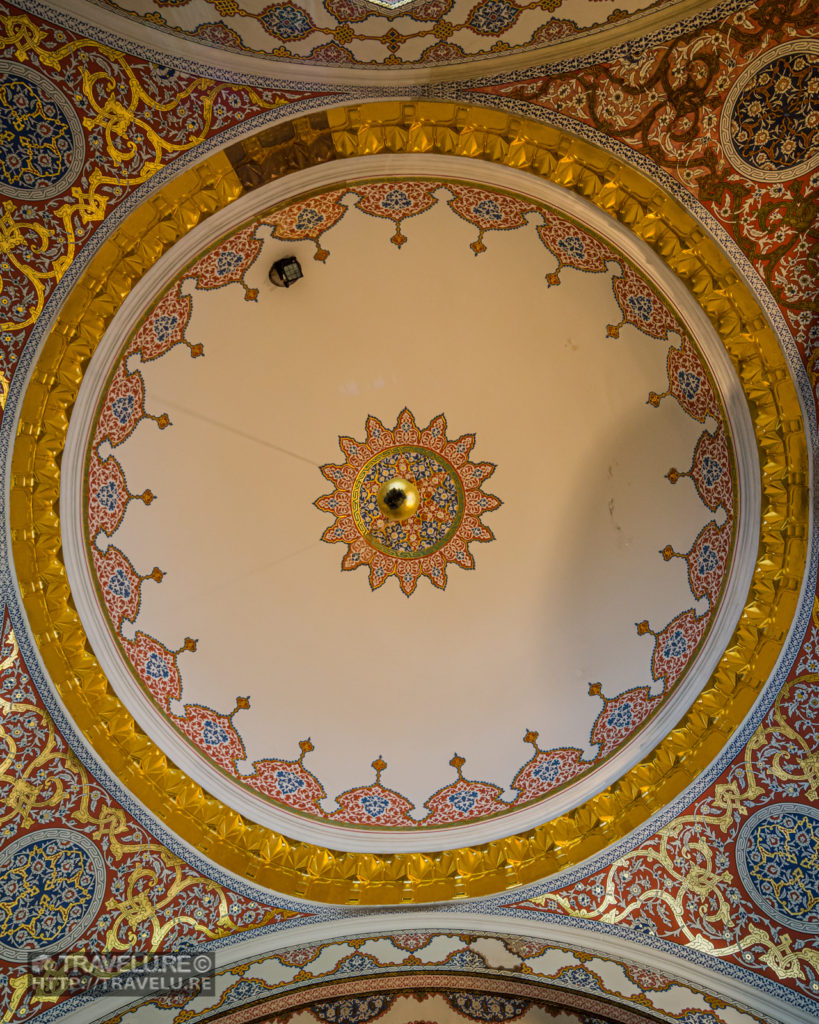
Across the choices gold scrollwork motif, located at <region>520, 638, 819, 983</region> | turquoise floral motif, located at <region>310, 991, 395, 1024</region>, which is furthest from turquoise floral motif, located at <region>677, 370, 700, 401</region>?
turquoise floral motif, located at <region>310, 991, 395, 1024</region>

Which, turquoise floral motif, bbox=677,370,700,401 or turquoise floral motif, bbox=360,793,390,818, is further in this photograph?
turquoise floral motif, bbox=360,793,390,818

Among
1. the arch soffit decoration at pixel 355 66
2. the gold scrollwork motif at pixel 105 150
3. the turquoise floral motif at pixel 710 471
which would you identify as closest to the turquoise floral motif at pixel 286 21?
the arch soffit decoration at pixel 355 66

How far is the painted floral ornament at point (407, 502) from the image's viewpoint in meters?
7.14

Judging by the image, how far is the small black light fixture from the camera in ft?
19.4

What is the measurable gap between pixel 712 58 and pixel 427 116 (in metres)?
1.72

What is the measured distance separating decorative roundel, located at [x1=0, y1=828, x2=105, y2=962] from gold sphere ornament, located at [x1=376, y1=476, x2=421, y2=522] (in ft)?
11.3

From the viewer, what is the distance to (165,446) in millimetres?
6391

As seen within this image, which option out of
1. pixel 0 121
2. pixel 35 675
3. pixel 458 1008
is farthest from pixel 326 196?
pixel 458 1008

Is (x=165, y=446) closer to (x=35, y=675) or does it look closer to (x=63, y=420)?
(x=63, y=420)

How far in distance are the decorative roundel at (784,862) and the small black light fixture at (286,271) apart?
5.14m

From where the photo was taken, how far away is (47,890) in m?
5.36

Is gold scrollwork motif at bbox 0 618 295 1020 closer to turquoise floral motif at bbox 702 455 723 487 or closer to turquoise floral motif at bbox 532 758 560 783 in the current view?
turquoise floral motif at bbox 532 758 560 783

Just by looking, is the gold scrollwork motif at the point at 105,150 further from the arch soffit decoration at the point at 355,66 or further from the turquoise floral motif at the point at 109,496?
the turquoise floral motif at the point at 109,496

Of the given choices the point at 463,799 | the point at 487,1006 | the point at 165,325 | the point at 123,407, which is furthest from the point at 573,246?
the point at 487,1006
